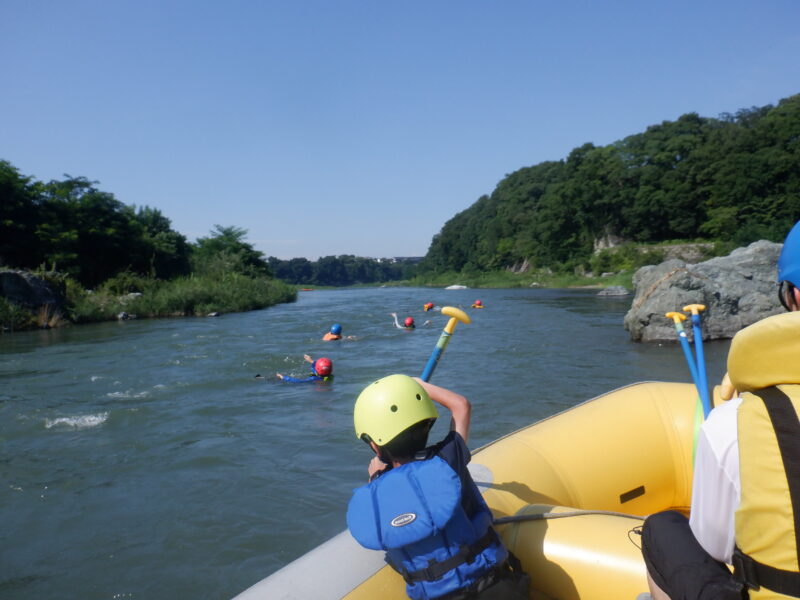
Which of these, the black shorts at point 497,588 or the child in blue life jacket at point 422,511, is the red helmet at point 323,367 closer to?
the child in blue life jacket at point 422,511

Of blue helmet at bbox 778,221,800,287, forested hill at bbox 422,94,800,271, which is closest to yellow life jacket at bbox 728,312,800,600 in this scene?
blue helmet at bbox 778,221,800,287

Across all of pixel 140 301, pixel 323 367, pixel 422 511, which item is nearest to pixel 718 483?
pixel 422 511

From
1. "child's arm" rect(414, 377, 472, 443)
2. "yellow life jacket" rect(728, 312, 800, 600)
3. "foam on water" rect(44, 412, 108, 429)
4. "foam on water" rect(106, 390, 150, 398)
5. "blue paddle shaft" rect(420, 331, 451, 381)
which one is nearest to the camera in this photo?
"yellow life jacket" rect(728, 312, 800, 600)

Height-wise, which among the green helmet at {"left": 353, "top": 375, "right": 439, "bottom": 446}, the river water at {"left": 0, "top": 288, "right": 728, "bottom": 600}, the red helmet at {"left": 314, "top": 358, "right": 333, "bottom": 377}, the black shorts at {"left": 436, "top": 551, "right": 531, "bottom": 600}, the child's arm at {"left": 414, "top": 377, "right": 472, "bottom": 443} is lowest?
the river water at {"left": 0, "top": 288, "right": 728, "bottom": 600}

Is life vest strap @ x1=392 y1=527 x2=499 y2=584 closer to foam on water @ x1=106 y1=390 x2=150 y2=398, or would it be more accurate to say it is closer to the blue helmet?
the blue helmet

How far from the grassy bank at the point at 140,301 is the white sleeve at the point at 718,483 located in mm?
18763

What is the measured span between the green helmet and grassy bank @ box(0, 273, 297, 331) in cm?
1780

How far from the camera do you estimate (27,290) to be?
57.0 feet

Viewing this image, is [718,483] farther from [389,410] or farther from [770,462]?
[389,410]

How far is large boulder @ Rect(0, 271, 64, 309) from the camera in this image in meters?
16.9

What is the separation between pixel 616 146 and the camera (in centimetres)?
5725

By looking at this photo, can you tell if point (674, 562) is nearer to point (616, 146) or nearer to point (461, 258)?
point (616, 146)

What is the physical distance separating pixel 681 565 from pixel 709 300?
34.6ft

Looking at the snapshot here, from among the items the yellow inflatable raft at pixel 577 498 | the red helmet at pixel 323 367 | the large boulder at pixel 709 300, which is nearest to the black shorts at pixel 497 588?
the yellow inflatable raft at pixel 577 498
